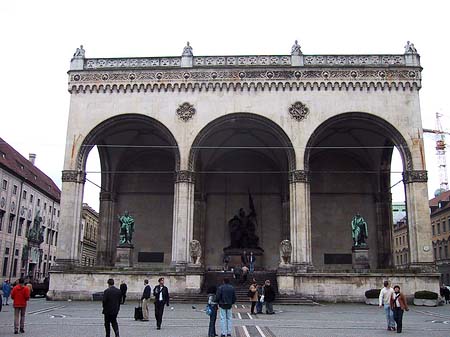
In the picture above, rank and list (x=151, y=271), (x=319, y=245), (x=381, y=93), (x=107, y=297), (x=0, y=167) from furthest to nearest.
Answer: (x=0, y=167), (x=319, y=245), (x=381, y=93), (x=151, y=271), (x=107, y=297)

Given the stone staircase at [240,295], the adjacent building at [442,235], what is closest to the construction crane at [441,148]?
the adjacent building at [442,235]

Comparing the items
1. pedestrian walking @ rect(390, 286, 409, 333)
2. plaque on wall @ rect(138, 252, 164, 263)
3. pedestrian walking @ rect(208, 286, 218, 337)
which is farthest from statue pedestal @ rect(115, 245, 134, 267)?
pedestrian walking @ rect(390, 286, 409, 333)

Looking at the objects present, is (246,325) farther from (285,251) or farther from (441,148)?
(441,148)

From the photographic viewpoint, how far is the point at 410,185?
1138 inches

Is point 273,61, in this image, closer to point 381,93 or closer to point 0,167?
point 381,93

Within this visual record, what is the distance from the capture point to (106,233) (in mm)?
35781

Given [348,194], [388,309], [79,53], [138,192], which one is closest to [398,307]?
[388,309]

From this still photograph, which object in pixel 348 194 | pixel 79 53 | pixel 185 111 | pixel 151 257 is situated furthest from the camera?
pixel 348 194

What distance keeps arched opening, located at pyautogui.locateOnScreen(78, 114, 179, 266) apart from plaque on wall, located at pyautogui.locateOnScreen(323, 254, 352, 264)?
11.5 metres

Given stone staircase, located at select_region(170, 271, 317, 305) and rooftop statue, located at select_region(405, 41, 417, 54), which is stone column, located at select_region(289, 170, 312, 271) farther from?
rooftop statue, located at select_region(405, 41, 417, 54)

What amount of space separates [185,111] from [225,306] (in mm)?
19430

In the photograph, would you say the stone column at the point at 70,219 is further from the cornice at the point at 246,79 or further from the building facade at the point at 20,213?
the building facade at the point at 20,213

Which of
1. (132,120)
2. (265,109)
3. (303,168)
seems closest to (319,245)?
(303,168)

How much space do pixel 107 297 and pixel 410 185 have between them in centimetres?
2273
